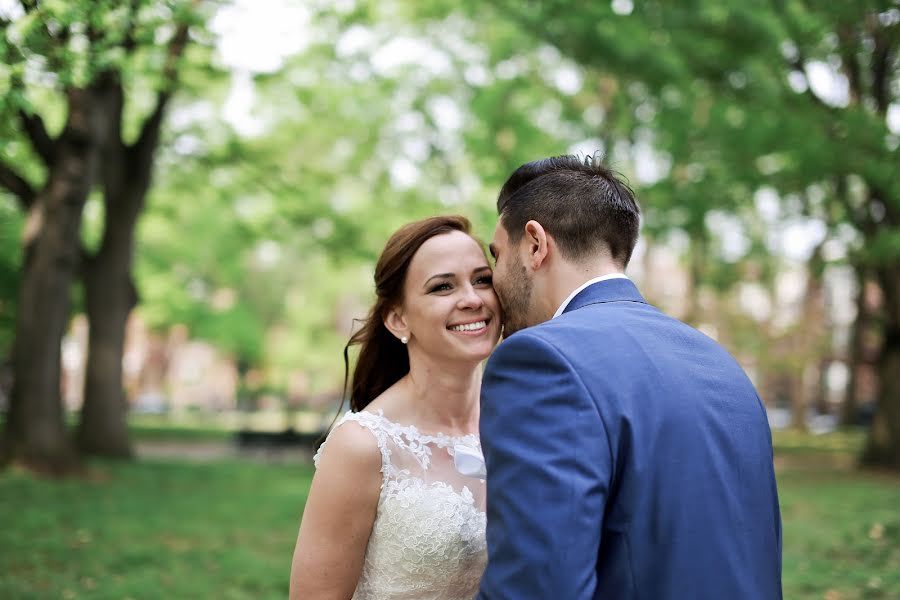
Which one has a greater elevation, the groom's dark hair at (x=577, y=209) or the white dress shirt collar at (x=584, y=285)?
the groom's dark hair at (x=577, y=209)

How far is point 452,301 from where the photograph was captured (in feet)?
10.4

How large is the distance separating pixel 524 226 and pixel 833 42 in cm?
→ 1554

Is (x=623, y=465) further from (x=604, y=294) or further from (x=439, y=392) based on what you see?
(x=439, y=392)

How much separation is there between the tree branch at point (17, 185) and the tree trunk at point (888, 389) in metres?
16.2

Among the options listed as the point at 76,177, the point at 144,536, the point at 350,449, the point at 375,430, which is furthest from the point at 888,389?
the point at 350,449

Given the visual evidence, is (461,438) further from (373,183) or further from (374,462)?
(373,183)

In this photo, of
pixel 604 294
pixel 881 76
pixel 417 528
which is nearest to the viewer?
pixel 604 294

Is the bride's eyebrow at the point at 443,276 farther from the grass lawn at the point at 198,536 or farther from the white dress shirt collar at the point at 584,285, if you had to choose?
the grass lawn at the point at 198,536

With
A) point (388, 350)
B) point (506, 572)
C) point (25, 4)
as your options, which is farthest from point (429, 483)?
point (25, 4)

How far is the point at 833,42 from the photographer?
15.7 meters

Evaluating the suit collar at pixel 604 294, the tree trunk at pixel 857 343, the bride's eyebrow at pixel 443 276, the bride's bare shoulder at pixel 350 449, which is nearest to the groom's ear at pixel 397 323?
the bride's eyebrow at pixel 443 276

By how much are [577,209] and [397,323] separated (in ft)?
3.96

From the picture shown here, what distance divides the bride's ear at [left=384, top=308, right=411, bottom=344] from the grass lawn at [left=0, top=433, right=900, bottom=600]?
4.91 m

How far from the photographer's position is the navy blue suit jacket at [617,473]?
1870 millimetres
